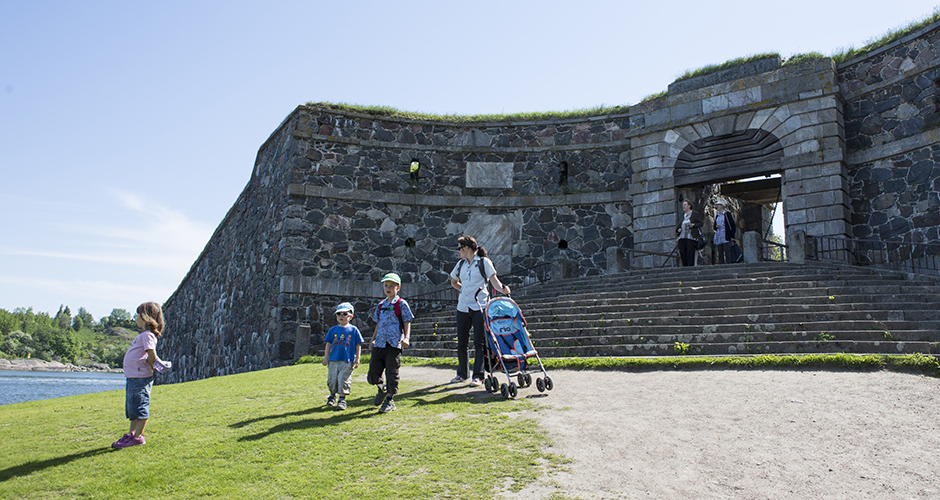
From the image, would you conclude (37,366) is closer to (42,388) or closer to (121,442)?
(42,388)

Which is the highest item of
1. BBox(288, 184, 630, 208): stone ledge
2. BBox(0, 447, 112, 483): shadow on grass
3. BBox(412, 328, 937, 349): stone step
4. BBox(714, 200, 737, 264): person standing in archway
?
BBox(288, 184, 630, 208): stone ledge

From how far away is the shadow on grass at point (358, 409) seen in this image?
5523 millimetres

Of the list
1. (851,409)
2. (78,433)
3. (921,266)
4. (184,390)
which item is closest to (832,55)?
(921,266)

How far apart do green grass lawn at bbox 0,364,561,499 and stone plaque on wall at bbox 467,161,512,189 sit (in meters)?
11.5

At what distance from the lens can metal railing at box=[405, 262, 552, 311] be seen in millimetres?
16875

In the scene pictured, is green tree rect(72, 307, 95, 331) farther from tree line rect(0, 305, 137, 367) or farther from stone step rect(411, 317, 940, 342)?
stone step rect(411, 317, 940, 342)

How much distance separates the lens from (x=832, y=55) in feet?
51.9

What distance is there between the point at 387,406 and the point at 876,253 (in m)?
12.8

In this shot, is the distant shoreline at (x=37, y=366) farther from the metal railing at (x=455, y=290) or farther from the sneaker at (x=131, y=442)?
the sneaker at (x=131, y=442)

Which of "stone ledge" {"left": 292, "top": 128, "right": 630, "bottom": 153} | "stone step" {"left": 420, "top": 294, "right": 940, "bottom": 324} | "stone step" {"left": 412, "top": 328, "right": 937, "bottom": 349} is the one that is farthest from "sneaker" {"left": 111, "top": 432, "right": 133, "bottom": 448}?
"stone ledge" {"left": 292, "top": 128, "right": 630, "bottom": 153}

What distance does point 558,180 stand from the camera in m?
18.1

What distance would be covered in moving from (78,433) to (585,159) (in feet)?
48.3

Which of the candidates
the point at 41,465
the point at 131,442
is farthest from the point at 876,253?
the point at 41,465

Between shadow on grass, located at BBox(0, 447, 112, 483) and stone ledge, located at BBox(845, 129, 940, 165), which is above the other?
stone ledge, located at BBox(845, 129, 940, 165)
